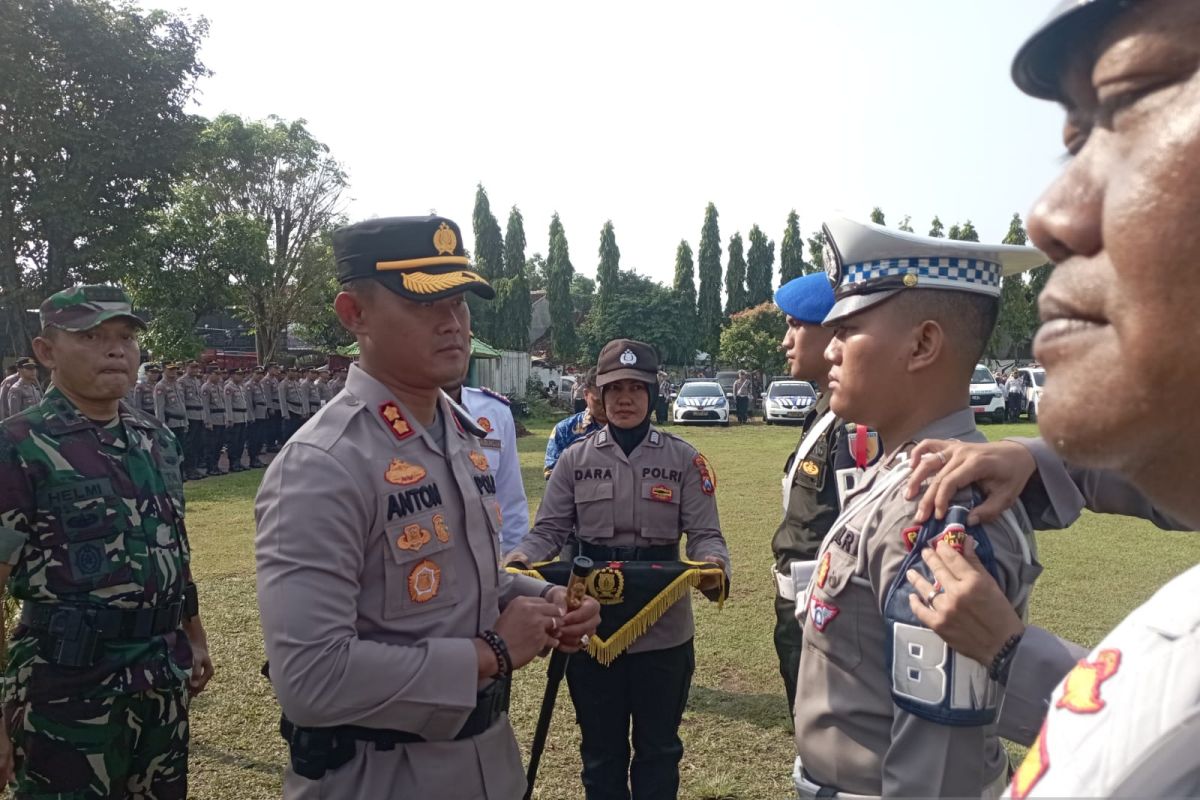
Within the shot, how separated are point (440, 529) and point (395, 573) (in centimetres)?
16

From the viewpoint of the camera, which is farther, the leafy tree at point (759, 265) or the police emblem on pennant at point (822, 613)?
the leafy tree at point (759, 265)

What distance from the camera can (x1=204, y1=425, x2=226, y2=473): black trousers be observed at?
1528 cm

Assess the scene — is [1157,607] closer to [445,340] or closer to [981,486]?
[981,486]

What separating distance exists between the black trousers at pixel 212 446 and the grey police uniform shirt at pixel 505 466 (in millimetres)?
12480

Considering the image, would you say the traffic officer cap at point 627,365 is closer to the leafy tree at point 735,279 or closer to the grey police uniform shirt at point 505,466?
the grey police uniform shirt at point 505,466

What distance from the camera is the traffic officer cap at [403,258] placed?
6.98 ft

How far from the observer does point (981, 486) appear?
5.11ft

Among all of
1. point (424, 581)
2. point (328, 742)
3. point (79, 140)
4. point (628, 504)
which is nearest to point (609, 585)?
point (628, 504)

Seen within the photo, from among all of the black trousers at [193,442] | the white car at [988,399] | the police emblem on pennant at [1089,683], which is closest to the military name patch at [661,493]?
the police emblem on pennant at [1089,683]

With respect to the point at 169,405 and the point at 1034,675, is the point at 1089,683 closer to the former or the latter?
the point at 1034,675

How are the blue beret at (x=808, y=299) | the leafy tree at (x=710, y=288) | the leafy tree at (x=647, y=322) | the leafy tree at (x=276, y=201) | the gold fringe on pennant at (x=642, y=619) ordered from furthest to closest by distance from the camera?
the leafy tree at (x=710, y=288) → the leafy tree at (x=647, y=322) → the leafy tree at (x=276, y=201) → the blue beret at (x=808, y=299) → the gold fringe on pennant at (x=642, y=619)

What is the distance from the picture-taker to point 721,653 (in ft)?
18.1

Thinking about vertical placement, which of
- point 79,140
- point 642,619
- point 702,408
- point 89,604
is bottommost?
point 702,408

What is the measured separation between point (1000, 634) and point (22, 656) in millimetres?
3116
